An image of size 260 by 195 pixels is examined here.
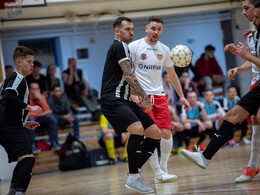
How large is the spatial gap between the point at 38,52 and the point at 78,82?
238 cm

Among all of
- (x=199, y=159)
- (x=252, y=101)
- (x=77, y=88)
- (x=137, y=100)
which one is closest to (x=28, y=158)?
(x=137, y=100)

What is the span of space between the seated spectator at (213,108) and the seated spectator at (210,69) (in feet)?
4.45

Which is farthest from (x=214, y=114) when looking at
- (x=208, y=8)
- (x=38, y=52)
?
(x=38, y=52)

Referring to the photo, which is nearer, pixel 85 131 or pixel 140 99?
pixel 140 99

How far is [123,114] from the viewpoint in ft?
14.6

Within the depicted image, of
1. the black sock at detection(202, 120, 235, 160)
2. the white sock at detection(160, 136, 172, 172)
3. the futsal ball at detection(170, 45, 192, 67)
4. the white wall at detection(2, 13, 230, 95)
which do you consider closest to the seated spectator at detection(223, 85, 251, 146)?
the white wall at detection(2, 13, 230, 95)

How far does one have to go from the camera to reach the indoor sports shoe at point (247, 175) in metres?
4.55

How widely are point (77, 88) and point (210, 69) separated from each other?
4.14 m

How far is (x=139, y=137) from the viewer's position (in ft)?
14.8

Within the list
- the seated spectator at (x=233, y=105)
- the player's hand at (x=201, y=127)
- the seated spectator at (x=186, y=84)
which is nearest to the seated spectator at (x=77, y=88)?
the seated spectator at (x=186, y=84)

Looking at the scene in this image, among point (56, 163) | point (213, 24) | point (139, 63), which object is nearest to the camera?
point (139, 63)

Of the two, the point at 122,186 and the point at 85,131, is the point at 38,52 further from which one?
the point at 122,186

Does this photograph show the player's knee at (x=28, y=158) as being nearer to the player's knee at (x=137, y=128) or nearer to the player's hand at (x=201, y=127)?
the player's knee at (x=137, y=128)

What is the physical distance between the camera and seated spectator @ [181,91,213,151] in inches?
440
